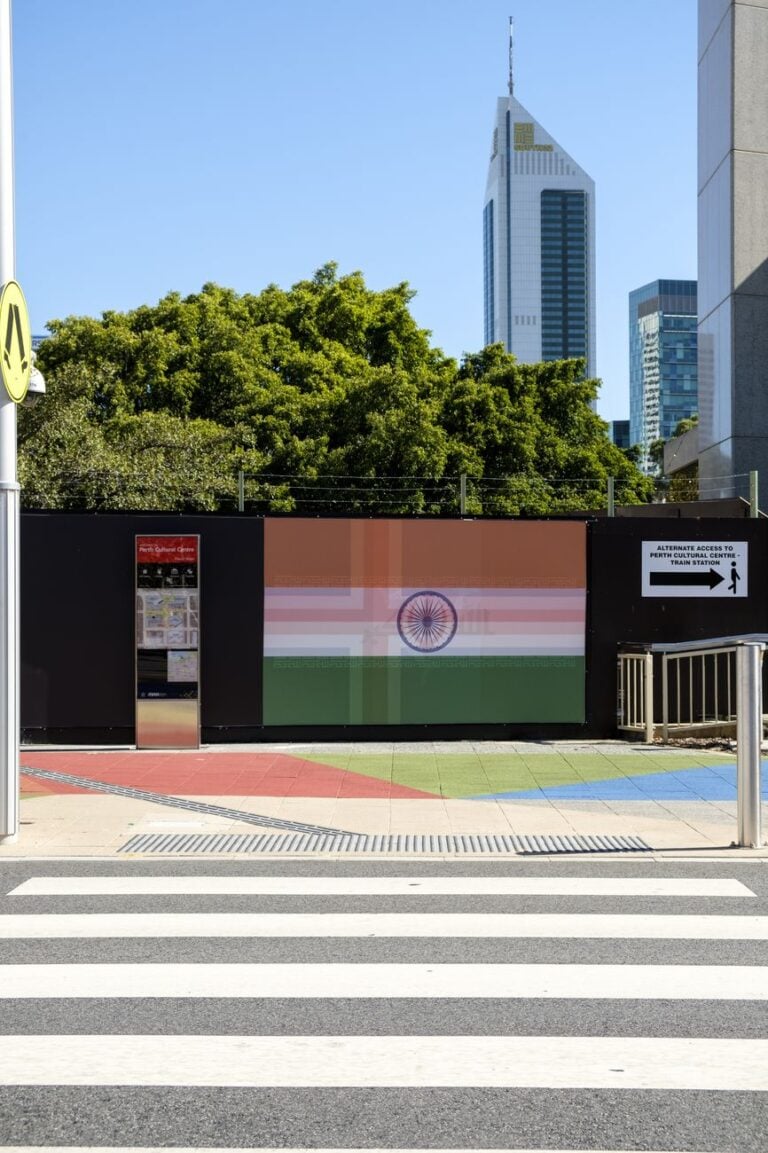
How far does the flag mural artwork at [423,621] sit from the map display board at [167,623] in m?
0.91

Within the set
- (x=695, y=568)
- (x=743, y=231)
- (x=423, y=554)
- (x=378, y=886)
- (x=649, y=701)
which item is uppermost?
(x=743, y=231)

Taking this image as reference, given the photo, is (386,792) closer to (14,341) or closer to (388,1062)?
(14,341)

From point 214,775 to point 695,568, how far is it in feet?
20.2

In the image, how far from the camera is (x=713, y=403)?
29922 mm

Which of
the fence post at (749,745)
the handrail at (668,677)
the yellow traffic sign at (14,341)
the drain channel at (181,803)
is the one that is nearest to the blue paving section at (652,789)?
the handrail at (668,677)

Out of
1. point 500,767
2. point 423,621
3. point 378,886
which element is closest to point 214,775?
point 500,767

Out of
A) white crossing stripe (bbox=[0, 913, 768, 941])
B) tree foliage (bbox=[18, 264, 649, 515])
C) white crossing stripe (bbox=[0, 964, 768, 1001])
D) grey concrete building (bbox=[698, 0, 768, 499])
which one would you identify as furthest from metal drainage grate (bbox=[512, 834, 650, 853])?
tree foliage (bbox=[18, 264, 649, 515])

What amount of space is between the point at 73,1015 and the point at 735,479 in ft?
78.7

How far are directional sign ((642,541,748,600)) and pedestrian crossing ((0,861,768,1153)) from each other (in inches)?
268

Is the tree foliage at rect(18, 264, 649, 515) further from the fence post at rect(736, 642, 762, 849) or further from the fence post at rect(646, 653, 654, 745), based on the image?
the fence post at rect(736, 642, 762, 849)

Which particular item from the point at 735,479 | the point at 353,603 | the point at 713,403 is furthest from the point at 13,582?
the point at 713,403

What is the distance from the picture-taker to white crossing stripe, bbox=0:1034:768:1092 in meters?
5.08

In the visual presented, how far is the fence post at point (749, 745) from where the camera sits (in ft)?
30.7

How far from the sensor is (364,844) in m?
9.72
